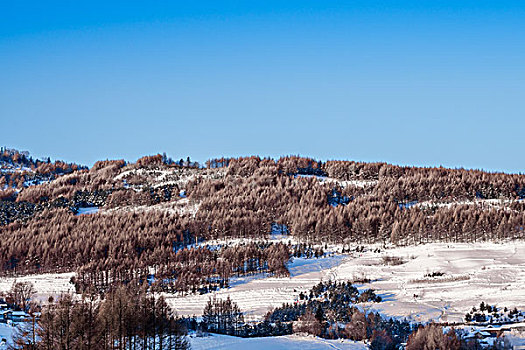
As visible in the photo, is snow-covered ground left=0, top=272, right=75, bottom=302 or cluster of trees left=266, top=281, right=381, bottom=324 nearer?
cluster of trees left=266, top=281, right=381, bottom=324

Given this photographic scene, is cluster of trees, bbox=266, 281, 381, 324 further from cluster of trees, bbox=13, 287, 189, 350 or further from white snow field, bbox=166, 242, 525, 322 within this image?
cluster of trees, bbox=13, 287, 189, 350

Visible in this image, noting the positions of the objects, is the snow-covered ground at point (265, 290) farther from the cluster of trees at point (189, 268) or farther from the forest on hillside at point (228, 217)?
the forest on hillside at point (228, 217)

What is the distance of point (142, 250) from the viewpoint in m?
119

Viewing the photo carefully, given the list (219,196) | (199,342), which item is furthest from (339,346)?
(219,196)

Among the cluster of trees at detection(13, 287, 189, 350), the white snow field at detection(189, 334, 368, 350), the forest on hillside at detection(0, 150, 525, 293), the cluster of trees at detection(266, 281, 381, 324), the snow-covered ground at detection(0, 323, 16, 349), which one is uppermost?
the forest on hillside at detection(0, 150, 525, 293)

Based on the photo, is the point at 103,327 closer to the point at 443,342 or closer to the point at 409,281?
the point at 443,342

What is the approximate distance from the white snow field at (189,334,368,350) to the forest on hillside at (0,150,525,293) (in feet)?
125

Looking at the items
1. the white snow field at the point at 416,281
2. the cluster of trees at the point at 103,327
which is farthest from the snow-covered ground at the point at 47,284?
the cluster of trees at the point at 103,327

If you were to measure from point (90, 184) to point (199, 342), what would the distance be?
510ft

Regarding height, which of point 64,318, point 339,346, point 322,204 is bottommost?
point 339,346

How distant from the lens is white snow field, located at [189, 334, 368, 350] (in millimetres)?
49250

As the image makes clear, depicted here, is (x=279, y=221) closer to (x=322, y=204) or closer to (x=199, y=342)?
(x=322, y=204)

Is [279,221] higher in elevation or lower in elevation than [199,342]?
higher

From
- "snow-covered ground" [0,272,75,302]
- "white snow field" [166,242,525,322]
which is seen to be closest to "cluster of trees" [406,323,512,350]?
"white snow field" [166,242,525,322]
